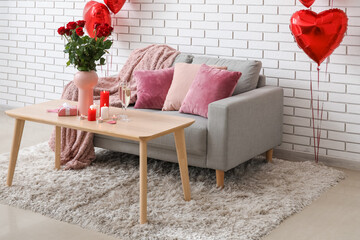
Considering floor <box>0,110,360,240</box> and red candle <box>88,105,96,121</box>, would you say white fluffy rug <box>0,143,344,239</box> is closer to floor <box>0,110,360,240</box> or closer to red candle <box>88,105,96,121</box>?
floor <box>0,110,360,240</box>

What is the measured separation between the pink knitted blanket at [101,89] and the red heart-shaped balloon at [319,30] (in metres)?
1.07

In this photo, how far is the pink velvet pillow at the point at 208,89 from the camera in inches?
151

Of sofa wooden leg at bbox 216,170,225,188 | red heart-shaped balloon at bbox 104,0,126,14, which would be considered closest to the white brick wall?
red heart-shaped balloon at bbox 104,0,126,14

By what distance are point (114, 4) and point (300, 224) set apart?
2.65 meters

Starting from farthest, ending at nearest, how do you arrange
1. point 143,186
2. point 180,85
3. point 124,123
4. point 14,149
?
point 180,85 < point 14,149 < point 124,123 < point 143,186

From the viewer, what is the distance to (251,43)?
14.6ft

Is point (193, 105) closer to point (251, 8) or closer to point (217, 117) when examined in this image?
point (217, 117)

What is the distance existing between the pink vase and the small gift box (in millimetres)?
48

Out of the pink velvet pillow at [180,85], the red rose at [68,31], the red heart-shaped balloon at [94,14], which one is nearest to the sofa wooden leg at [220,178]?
the pink velvet pillow at [180,85]

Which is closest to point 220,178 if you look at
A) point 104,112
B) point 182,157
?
point 182,157

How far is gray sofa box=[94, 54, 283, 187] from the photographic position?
3576 mm

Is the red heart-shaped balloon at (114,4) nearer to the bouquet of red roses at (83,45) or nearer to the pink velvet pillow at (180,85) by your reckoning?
the pink velvet pillow at (180,85)

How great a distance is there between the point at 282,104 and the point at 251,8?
81cm

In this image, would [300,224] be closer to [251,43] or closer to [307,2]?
[307,2]
